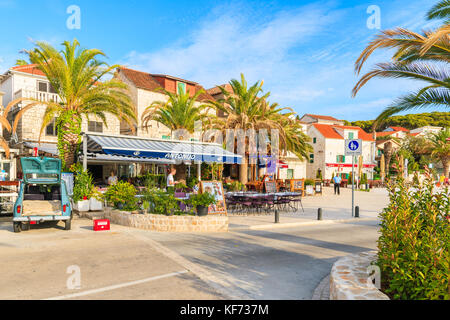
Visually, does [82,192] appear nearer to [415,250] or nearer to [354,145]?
[354,145]

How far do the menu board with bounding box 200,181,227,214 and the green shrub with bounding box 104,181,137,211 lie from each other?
2.50 m

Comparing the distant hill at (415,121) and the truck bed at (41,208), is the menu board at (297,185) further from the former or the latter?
the distant hill at (415,121)

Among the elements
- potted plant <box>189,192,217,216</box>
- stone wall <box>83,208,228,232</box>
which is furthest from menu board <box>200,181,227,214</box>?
stone wall <box>83,208,228,232</box>

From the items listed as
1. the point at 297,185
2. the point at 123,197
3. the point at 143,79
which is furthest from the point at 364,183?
the point at 123,197

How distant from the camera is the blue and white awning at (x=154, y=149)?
13.1 metres

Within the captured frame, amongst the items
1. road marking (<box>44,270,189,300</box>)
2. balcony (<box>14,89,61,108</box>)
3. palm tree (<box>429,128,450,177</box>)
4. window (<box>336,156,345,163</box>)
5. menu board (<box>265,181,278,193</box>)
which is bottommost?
road marking (<box>44,270,189,300</box>)

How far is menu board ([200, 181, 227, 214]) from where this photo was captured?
11078 mm

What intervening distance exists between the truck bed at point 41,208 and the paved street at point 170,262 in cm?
58

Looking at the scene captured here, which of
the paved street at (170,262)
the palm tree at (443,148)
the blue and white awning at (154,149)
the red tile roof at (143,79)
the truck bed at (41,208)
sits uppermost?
the red tile roof at (143,79)

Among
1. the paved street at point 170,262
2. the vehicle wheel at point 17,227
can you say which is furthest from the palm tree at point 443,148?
the vehicle wheel at point 17,227

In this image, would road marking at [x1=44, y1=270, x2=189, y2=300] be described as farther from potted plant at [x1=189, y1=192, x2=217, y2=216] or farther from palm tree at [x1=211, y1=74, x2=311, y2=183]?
palm tree at [x1=211, y1=74, x2=311, y2=183]
